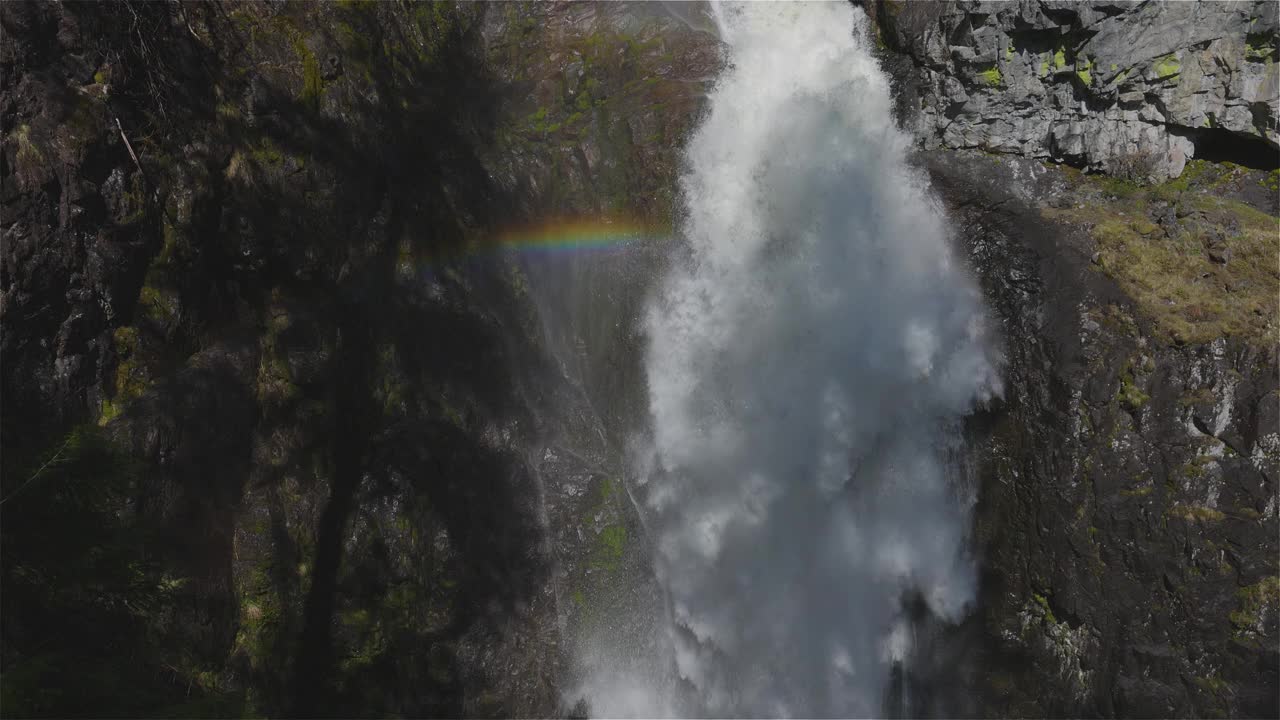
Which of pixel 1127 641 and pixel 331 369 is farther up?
pixel 331 369

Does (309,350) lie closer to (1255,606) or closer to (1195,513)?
(1195,513)

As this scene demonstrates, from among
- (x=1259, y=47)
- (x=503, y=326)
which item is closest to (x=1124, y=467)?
(x=1259, y=47)

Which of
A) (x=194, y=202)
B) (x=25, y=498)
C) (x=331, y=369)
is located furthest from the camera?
(x=331, y=369)

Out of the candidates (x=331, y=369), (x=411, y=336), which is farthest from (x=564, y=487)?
(x=331, y=369)

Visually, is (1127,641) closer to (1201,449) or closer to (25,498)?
(1201,449)

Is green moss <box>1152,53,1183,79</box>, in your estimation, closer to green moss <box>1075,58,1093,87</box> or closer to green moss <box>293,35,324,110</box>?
green moss <box>1075,58,1093,87</box>

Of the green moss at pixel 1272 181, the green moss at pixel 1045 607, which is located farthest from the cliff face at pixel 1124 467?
the green moss at pixel 1272 181

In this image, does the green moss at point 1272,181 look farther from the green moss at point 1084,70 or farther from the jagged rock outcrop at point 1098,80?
the green moss at point 1084,70

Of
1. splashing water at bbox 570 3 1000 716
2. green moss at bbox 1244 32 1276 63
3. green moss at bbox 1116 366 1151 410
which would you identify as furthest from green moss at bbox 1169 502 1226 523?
green moss at bbox 1244 32 1276 63
